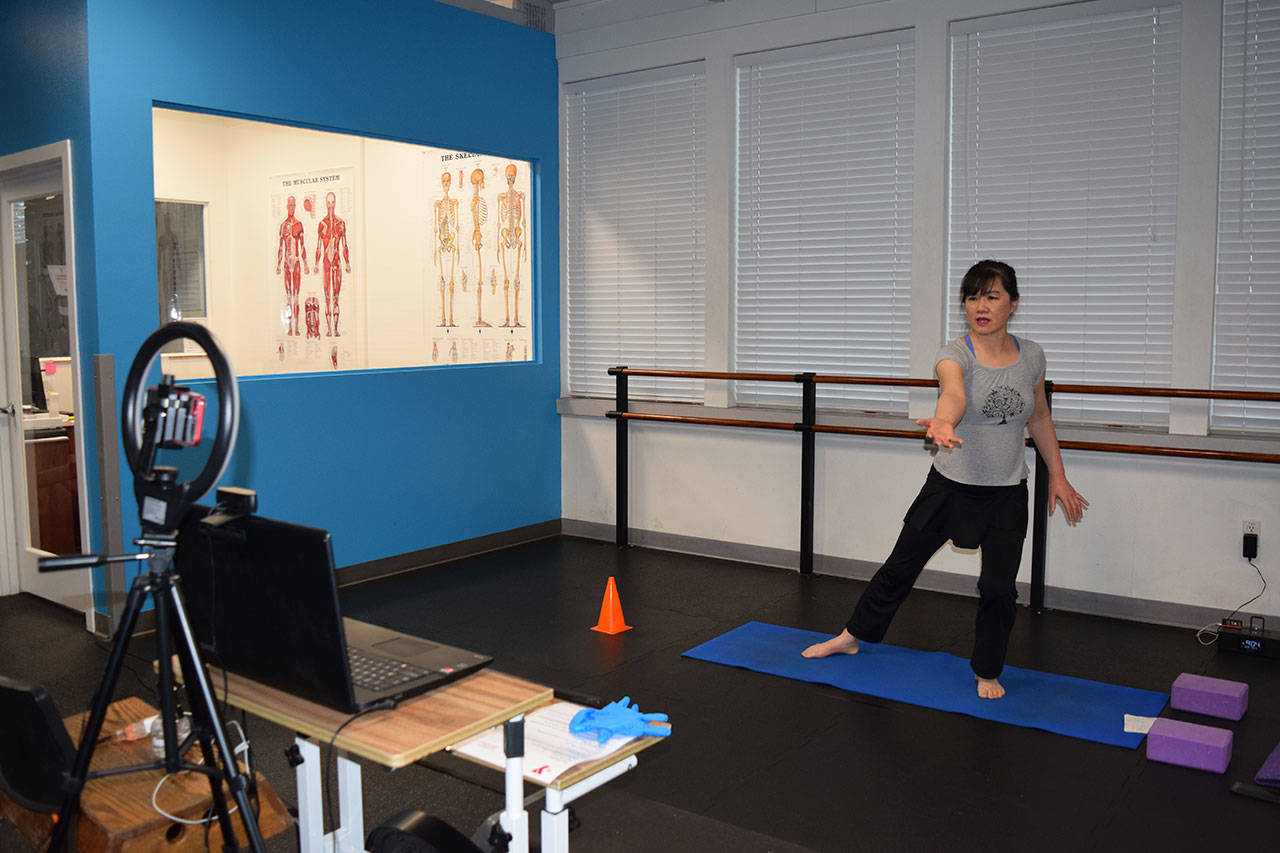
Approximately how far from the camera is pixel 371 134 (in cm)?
512

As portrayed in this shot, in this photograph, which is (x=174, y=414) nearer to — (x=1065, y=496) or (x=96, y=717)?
(x=96, y=717)

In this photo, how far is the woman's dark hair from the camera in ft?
10.9

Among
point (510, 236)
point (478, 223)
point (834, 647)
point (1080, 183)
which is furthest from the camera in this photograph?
point (510, 236)

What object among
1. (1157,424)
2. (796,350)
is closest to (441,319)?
(796,350)

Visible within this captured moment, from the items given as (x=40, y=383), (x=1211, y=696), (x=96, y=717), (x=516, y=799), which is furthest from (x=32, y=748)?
(x=1211, y=696)

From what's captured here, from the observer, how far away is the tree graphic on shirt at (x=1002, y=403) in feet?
11.0

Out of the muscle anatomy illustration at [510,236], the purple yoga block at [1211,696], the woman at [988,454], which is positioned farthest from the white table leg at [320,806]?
the muscle anatomy illustration at [510,236]

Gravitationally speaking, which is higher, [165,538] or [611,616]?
[165,538]

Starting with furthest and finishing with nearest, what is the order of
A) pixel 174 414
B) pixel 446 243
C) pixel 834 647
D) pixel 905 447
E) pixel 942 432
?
pixel 446 243
pixel 905 447
pixel 834 647
pixel 942 432
pixel 174 414

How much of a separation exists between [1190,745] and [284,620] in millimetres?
2633

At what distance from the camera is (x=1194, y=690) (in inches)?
133

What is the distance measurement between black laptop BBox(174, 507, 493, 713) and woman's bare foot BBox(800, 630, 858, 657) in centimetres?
244

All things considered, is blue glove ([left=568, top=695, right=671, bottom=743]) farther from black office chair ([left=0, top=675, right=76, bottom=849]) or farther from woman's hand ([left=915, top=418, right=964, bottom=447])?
woman's hand ([left=915, top=418, right=964, bottom=447])

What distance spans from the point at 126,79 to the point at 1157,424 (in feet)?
14.6
